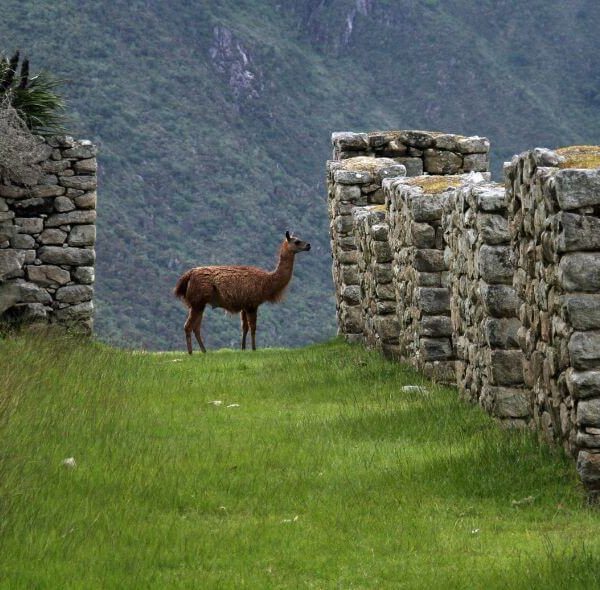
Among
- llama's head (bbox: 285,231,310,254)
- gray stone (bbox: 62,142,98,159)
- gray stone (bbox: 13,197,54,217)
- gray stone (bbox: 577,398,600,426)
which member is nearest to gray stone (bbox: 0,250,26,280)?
gray stone (bbox: 13,197,54,217)

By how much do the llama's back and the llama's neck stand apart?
0.14 metres

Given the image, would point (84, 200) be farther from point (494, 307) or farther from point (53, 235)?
point (494, 307)

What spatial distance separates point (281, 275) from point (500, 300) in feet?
31.1

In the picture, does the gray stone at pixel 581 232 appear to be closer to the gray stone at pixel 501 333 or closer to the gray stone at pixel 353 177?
the gray stone at pixel 501 333

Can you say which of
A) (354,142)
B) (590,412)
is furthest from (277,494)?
(354,142)

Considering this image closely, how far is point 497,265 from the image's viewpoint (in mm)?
11789

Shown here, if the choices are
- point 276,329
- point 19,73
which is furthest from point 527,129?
point 19,73

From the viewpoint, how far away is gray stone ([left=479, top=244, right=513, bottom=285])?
1177 cm

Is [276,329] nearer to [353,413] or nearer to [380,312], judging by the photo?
[380,312]

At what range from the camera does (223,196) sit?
55.1m

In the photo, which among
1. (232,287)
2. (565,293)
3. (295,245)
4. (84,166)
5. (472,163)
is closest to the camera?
(565,293)

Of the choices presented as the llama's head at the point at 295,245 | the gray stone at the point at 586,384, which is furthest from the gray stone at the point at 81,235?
the gray stone at the point at 586,384

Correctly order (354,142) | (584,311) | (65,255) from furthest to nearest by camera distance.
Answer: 1. (354,142)
2. (65,255)
3. (584,311)

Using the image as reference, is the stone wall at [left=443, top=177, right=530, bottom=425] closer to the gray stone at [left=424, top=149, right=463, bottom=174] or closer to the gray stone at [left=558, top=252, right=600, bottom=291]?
the gray stone at [left=558, top=252, right=600, bottom=291]
